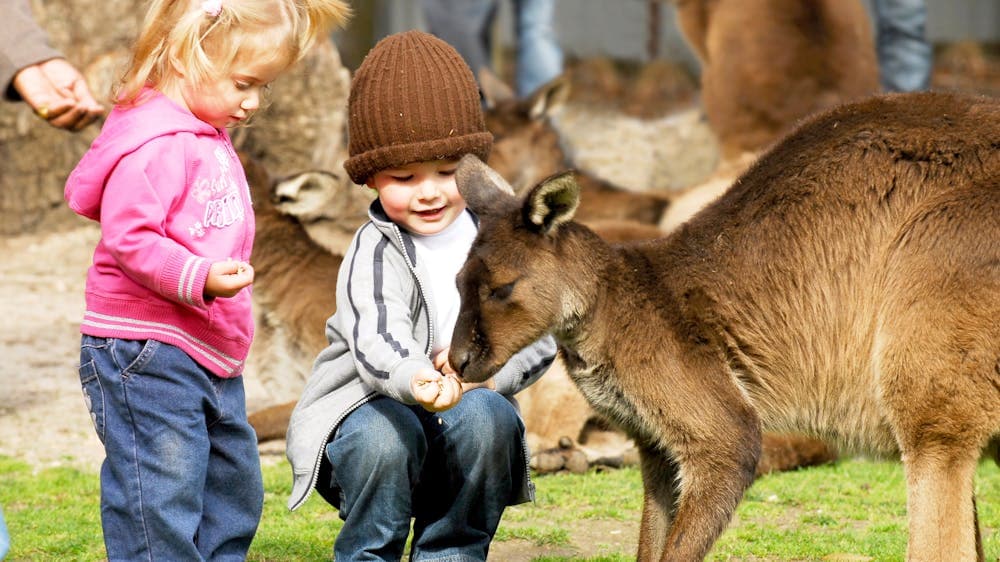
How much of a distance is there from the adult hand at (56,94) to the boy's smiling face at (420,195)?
737mm

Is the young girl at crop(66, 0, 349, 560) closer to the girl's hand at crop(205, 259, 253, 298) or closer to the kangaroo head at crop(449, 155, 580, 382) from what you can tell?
the girl's hand at crop(205, 259, 253, 298)

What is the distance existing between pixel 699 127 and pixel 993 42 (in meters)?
5.00

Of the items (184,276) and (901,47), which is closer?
(184,276)

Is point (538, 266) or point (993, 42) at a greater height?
point (538, 266)

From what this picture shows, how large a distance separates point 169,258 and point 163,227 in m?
0.12

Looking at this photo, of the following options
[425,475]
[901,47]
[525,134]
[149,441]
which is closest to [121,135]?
[149,441]

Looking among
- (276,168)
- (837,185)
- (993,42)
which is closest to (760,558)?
(837,185)

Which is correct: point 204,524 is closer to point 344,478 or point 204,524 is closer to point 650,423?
point 344,478

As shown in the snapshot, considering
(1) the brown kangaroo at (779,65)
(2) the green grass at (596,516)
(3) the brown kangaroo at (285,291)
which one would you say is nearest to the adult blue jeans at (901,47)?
(1) the brown kangaroo at (779,65)

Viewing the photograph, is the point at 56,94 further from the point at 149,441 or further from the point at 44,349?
the point at 44,349

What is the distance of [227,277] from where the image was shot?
3.06 metres

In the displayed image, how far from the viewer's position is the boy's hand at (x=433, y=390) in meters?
3.14

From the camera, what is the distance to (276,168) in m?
8.05

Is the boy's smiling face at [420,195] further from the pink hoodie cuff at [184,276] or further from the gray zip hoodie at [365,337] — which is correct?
the pink hoodie cuff at [184,276]
